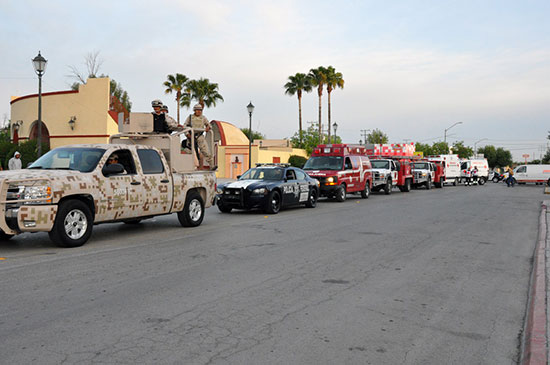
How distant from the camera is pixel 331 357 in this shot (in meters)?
4.27

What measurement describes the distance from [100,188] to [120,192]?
1.67ft

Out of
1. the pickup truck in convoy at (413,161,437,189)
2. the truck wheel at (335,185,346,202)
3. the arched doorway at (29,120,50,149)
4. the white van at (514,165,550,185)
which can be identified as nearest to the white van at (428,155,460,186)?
the pickup truck in convoy at (413,161,437,189)

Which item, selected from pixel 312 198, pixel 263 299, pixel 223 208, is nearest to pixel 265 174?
pixel 223 208

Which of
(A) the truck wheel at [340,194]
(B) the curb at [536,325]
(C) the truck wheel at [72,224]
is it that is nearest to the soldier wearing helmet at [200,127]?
(C) the truck wheel at [72,224]

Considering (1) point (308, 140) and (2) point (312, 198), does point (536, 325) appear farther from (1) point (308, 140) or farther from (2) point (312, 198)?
(1) point (308, 140)

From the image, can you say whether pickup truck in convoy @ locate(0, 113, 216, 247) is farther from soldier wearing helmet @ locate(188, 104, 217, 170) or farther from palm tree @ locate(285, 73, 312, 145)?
palm tree @ locate(285, 73, 312, 145)

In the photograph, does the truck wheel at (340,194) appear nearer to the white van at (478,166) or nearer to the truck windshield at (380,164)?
the truck windshield at (380,164)

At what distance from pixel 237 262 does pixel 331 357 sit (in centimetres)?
408

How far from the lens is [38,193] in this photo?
8695mm

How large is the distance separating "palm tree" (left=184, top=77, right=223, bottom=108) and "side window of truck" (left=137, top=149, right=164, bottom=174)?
39702 mm

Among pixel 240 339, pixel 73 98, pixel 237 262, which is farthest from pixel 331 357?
pixel 73 98

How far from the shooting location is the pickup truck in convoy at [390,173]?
27.8 metres

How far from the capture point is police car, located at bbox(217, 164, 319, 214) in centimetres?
1595

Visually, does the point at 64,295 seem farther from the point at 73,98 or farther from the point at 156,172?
the point at 73,98
